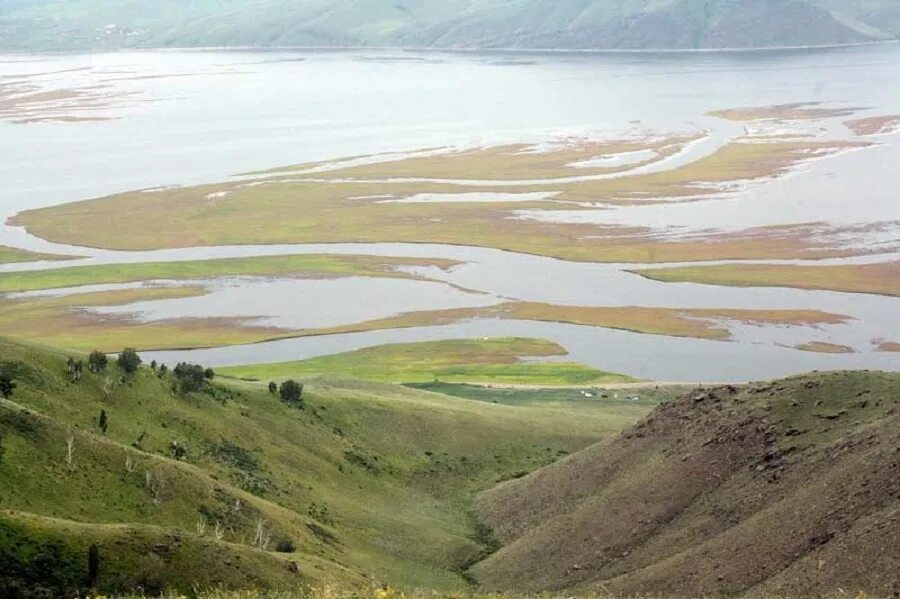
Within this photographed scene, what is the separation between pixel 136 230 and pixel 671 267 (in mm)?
52793

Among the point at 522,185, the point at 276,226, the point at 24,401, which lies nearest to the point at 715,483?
the point at 24,401

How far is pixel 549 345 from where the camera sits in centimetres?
7406

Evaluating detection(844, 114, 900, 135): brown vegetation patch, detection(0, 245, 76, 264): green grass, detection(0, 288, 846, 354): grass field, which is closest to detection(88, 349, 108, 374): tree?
detection(0, 288, 846, 354): grass field

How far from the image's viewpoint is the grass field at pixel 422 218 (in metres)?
97.4

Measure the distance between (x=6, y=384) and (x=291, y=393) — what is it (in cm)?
→ 1448

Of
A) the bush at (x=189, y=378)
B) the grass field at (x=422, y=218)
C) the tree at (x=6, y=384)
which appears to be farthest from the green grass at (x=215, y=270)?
the tree at (x=6, y=384)

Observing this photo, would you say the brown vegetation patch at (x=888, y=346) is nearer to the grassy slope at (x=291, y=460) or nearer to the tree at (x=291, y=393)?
the grassy slope at (x=291, y=460)

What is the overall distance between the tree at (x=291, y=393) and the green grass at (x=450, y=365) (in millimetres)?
17194

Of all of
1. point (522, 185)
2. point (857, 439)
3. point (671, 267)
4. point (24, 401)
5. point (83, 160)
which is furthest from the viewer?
point (83, 160)

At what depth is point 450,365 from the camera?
7012 cm

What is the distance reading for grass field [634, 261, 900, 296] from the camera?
8369 cm

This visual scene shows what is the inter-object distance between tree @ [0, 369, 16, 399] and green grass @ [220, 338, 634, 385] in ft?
96.4

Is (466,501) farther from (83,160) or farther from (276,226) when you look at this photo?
(83,160)

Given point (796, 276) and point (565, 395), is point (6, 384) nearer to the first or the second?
point (565, 395)
